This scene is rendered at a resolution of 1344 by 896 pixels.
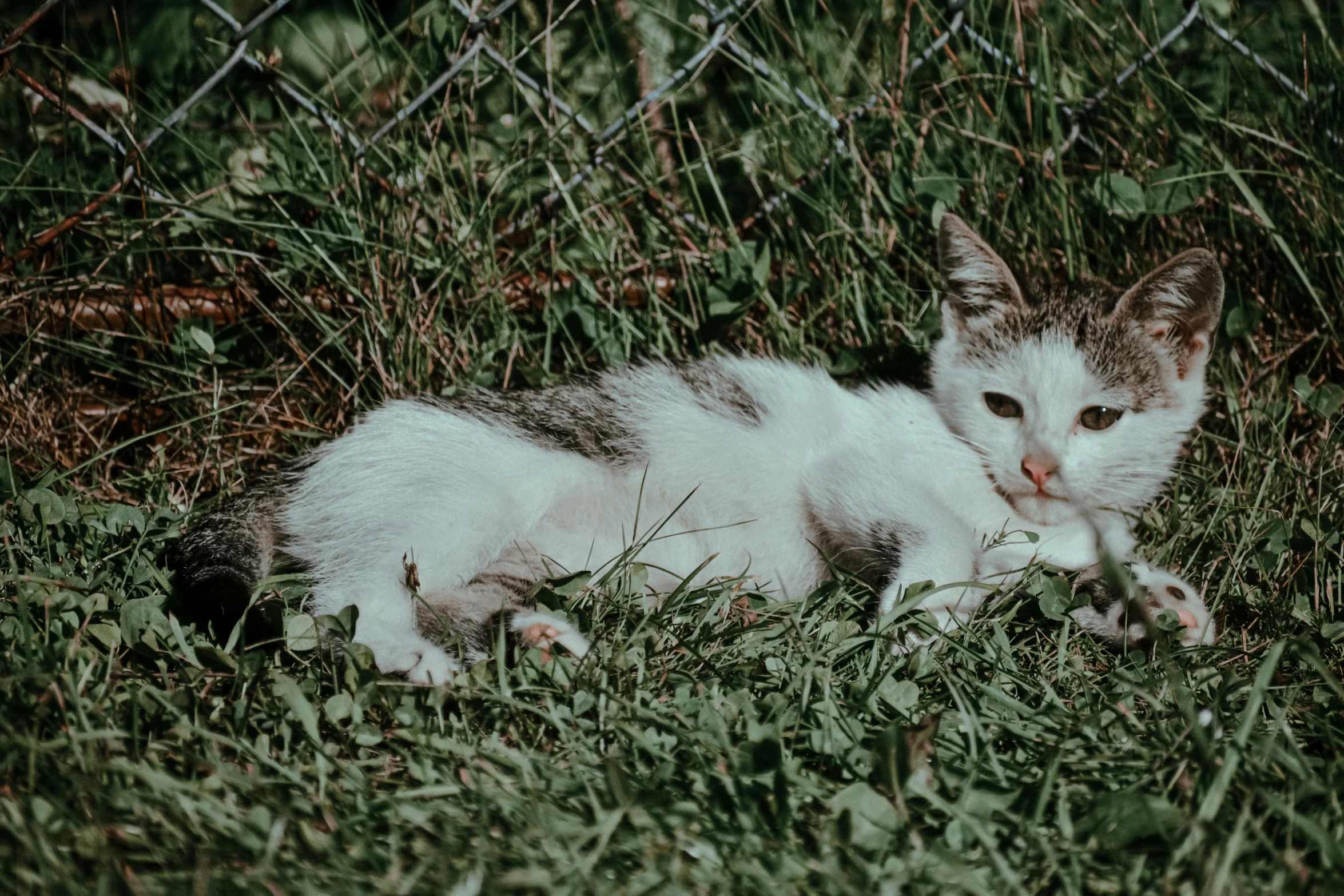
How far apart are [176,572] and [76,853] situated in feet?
2.41

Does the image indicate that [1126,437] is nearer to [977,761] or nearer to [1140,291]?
[1140,291]

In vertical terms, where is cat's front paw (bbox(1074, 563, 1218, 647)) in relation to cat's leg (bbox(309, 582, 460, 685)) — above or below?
above

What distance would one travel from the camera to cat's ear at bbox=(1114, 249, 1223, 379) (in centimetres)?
195

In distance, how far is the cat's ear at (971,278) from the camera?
211cm

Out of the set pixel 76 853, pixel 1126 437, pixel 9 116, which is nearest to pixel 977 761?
pixel 1126 437

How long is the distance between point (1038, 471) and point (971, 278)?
0.49 metres

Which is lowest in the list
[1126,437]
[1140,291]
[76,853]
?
[76,853]

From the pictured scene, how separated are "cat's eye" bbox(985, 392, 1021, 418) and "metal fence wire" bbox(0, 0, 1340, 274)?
0.72 metres

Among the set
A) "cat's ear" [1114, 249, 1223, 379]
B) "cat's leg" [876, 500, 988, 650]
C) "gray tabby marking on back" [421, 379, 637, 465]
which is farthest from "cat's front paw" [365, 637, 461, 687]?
"cat's ear" [1114, 249, 1223, 379]

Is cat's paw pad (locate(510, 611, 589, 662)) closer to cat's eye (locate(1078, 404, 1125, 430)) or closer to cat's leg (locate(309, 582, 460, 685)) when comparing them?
cat's leg (locate(309, 582, 460, 685))

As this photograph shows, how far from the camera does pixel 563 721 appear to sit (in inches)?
56.6

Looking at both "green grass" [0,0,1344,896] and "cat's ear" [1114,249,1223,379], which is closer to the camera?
"green grass" [0,0,1344,896]

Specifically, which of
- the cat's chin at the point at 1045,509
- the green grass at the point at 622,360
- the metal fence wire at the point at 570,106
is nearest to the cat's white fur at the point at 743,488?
the cat's chin at the point at 1045,509

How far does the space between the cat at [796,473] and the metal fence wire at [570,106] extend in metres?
0.55
